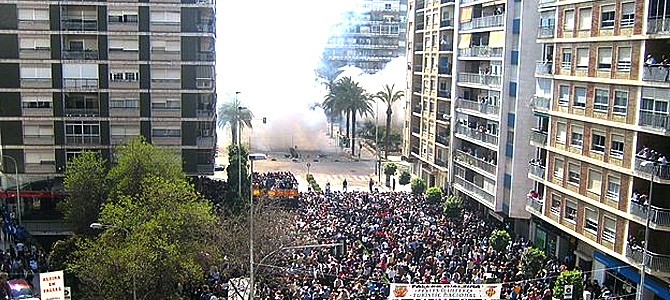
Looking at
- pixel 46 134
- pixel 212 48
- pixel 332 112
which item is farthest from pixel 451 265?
pixel 332 112

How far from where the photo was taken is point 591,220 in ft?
114

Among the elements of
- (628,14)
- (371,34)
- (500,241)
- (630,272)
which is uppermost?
(371,34)

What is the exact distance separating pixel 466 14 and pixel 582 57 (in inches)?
755

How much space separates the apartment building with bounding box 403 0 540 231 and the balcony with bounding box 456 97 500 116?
→ 0.07 metres

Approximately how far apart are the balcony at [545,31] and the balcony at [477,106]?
7084mm

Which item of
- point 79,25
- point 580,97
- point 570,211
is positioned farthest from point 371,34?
point 570,211

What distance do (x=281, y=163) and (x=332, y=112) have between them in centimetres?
1083

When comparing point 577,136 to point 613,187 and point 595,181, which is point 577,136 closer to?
point 595,181

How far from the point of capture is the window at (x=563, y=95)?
3740 cm

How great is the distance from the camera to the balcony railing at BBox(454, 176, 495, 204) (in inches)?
1877

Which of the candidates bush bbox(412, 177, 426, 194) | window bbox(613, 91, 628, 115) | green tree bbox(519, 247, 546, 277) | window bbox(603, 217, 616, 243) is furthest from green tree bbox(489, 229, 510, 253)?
bush bbox(412, 177, 426, 194)

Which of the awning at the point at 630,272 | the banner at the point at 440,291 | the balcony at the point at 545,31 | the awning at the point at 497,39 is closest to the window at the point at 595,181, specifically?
the awning at the point at 630,272

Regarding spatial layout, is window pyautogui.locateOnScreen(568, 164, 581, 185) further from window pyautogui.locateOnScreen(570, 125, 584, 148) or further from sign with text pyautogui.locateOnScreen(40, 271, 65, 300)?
sign with text pyautogui.locateOnScreen(40, 271, 65, 300)

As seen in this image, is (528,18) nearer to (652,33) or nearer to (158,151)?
(652,33)
